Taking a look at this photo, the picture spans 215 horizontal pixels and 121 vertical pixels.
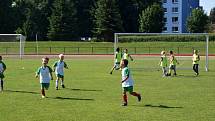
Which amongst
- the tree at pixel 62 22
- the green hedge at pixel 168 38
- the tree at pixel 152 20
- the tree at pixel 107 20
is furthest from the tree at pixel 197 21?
the green hedge at pixel 168 38

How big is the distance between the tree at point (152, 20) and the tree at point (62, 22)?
13.7 metres

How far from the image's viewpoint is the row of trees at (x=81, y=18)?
288 feet

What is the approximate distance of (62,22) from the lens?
87.8 m

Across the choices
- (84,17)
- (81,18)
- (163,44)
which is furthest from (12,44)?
(84,17)

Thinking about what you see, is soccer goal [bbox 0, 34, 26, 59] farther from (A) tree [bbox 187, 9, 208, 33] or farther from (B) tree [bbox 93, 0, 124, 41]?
(A) tree [bbox 187, 9, 208, 33]

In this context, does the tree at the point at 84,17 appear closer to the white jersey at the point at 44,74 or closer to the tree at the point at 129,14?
the tree at the point at 129,14

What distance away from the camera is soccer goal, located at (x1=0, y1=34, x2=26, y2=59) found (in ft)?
199

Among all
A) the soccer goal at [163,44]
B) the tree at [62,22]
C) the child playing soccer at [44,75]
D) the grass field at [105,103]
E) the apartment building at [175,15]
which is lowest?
the grass field at [105,103]

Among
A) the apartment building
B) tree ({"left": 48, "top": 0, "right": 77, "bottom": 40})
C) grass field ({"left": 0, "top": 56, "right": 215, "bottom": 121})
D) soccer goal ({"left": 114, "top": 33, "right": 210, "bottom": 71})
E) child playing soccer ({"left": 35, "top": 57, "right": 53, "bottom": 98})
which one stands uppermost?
the apartment building

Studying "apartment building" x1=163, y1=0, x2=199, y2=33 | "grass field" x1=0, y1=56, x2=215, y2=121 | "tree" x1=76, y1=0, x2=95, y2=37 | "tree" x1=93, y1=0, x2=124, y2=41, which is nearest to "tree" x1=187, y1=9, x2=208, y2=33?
"tree" x1=93, y1=0, x2=124, y2=41

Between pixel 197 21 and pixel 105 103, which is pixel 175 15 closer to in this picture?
pixel 197 21

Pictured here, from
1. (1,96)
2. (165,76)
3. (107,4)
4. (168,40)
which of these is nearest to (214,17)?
(107,4)

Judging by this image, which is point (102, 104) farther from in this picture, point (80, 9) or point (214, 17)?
point (214, 17)

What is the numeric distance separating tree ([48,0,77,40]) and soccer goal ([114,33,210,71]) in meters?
26.6
